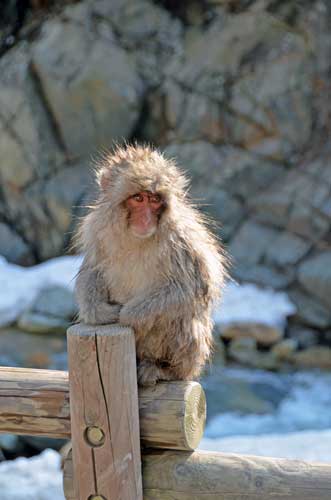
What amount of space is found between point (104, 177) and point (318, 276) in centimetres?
518

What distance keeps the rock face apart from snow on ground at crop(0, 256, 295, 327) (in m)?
0.23

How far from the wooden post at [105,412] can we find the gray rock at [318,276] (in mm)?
5290

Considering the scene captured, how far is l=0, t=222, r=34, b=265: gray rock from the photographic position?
785 centimetres

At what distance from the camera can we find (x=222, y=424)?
5.72 metres

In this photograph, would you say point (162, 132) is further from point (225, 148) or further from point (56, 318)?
point (56, 318)

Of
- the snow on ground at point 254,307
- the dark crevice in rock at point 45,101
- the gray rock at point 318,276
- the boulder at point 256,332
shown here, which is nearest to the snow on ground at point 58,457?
the boulder at point 256,332

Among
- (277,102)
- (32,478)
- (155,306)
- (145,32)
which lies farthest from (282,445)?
(145,32)

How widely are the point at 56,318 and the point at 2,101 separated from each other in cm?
247

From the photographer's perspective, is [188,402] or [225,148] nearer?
[188,402]

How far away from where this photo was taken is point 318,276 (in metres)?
7.16

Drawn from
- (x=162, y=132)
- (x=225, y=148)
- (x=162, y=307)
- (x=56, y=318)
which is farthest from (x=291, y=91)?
(x=162, y=307)

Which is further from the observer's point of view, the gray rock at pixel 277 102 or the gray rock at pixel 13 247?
the gray rock at pixel 13 247

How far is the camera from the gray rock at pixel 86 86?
25.1 ft

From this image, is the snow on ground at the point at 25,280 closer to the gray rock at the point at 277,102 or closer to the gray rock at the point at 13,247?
the gray rock at the point at 13,247
